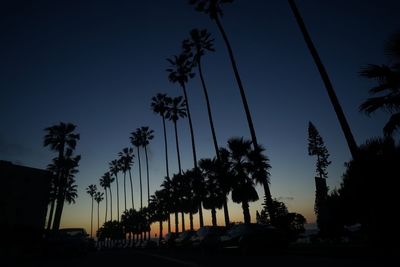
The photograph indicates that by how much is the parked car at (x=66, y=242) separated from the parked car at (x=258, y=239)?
32.5 feet

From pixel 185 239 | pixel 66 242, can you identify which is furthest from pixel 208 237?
pixel 66 242

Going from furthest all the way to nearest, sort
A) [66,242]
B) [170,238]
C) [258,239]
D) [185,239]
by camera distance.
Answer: [170,238], [185,239], [66,242], [258,239]

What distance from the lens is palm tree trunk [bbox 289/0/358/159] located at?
1414 centimetres

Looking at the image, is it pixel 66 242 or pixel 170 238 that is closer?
pixel 66 242

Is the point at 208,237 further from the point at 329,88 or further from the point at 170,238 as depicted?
the point at 170,238

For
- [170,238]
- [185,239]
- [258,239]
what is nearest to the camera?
[258,239]

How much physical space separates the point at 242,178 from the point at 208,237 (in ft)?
30.3

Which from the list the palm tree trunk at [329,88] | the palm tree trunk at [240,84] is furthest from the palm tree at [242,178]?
the palm tree trunk at [329,88]

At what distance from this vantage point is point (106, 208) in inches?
4503

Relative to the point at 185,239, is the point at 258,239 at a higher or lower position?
lower

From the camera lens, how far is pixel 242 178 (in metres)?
26.4

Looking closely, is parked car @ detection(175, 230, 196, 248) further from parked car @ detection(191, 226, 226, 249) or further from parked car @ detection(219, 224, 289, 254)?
parked car @ detection(219, 224, 289, 254)

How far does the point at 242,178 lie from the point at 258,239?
43.0ft

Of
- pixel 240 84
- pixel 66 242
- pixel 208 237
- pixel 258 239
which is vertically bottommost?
pixel 258 239
